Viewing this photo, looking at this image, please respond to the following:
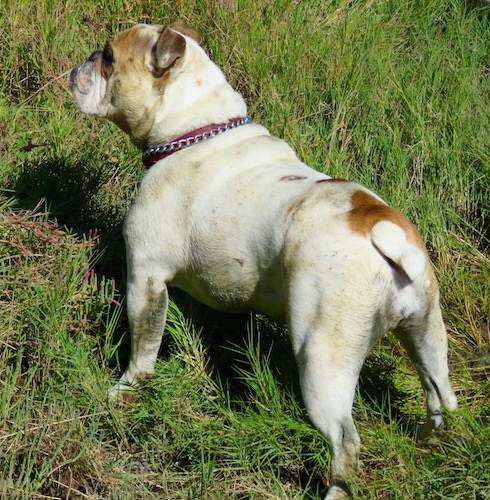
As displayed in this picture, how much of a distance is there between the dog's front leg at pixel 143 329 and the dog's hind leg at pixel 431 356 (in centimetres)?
115

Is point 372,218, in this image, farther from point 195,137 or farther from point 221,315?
point 221,315

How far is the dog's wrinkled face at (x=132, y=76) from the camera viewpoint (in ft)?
15.8

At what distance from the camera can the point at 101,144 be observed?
6.18 meters

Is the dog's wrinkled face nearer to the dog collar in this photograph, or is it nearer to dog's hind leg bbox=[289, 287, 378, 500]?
the dog collar

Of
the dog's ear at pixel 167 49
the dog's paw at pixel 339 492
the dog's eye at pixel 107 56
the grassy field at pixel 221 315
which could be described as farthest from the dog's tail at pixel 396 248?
the dog's eye at pixel 107 56

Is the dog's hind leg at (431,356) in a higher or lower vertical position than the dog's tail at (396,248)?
lower

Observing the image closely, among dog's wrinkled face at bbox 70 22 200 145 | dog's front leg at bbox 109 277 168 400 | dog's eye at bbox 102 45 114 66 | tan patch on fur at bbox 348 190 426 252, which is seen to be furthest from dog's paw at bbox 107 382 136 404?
dog's eye at bbox 102 45 114 66

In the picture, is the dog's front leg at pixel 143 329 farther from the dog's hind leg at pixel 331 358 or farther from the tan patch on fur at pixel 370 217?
the tan patch on fur at pixel 370 217

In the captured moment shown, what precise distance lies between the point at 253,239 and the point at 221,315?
1.00 m

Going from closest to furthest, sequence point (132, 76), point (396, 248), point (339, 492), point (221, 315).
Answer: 1. point (396, 248)
2. point (339, 492)
3. point (132, 76)
4. point (221, 315)

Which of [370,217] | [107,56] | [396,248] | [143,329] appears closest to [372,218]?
[370,217]

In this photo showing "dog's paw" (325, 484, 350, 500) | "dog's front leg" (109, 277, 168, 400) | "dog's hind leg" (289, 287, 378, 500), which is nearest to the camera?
"dog's hind leg" (289, 287, 378, 500)

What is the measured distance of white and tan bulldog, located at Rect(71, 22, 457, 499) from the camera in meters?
3.96

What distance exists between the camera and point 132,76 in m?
4.94
